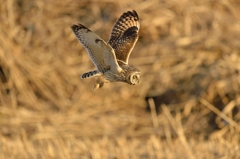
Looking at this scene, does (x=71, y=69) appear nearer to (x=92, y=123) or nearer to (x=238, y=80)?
(x=92, y=123)

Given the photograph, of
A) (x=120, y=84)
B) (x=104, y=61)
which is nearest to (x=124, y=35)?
(x=104, y=61)

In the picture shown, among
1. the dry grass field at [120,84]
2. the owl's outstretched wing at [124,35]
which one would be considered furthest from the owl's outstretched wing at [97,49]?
the dry grass field at [120,84]

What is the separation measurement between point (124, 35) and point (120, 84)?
10.6ft

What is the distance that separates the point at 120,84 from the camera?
22.3ft

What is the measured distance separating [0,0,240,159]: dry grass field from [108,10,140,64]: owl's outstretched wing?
2261mm

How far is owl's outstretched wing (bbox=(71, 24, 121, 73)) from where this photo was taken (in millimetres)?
2949

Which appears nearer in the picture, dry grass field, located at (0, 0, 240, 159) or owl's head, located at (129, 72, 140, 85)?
owl's head, located at (129, 72, 140, 85)

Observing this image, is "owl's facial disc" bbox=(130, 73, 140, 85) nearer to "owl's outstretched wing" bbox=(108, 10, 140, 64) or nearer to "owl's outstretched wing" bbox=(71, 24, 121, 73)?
"owl's outstretched wing" bbox=(71, 24, 121, 73)

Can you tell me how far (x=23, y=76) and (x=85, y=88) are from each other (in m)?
0.69

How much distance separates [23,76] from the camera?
6.36 m

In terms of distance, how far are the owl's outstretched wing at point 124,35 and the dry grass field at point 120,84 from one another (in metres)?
2.26

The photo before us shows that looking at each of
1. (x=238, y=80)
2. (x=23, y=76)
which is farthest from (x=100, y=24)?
(x=238, y=80)

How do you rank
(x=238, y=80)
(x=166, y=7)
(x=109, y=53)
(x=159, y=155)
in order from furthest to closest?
(x=166, y=7) < (x=238, y=80) < (x=159, y=155) < (x=109, y=53)

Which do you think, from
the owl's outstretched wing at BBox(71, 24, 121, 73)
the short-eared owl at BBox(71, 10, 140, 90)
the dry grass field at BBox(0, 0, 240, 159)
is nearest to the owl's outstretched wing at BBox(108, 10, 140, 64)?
the short-eared owl at BBox(71, 10, 140, 90)
